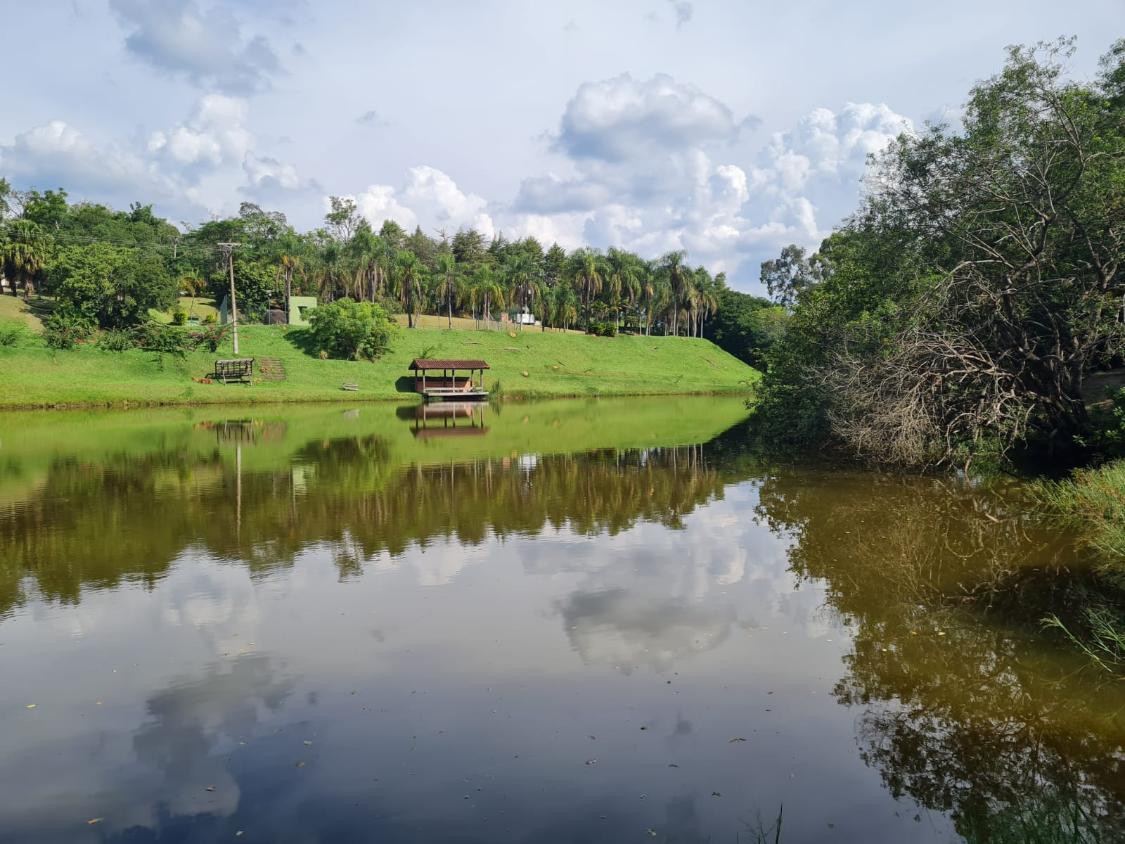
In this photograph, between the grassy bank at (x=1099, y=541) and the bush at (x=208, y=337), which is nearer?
the grassy bank at (x=1099, y=541)

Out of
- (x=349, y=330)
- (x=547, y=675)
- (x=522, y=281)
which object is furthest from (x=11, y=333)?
(x=547, y=675)

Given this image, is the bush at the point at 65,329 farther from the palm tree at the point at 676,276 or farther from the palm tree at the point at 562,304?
the palm tree at the point at 676,276

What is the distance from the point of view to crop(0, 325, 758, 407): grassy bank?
50406 mm

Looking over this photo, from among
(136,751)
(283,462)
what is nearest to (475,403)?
(283,462)

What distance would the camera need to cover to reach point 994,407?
63.0 ft

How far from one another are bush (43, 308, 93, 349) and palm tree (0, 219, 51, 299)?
14671mm

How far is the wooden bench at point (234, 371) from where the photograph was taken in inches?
2277

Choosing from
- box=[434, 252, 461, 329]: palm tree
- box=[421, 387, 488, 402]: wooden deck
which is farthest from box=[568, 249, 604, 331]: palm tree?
box=[421, 387, 488, 402]: wooden deck

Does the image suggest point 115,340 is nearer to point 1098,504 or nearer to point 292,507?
point 292,507

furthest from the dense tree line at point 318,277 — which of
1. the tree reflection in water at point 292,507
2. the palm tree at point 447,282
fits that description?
the tree reflection in water at point 292,507

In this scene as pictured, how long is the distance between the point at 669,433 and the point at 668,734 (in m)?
31.3

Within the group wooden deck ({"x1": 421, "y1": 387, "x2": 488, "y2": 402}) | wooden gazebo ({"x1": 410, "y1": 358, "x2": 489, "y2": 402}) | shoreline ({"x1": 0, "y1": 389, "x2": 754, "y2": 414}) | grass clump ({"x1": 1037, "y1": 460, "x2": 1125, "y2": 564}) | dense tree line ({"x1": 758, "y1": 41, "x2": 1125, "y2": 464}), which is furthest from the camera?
wooden gazebo ({"x1": 410, "y1": 358, "x2": 489, "y2": 402})

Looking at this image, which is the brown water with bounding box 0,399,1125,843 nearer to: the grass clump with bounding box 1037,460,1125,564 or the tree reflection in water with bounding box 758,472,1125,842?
the tree reflection in water with bounding box 758,472,1125,842

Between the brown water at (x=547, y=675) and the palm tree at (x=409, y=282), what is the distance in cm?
6632
